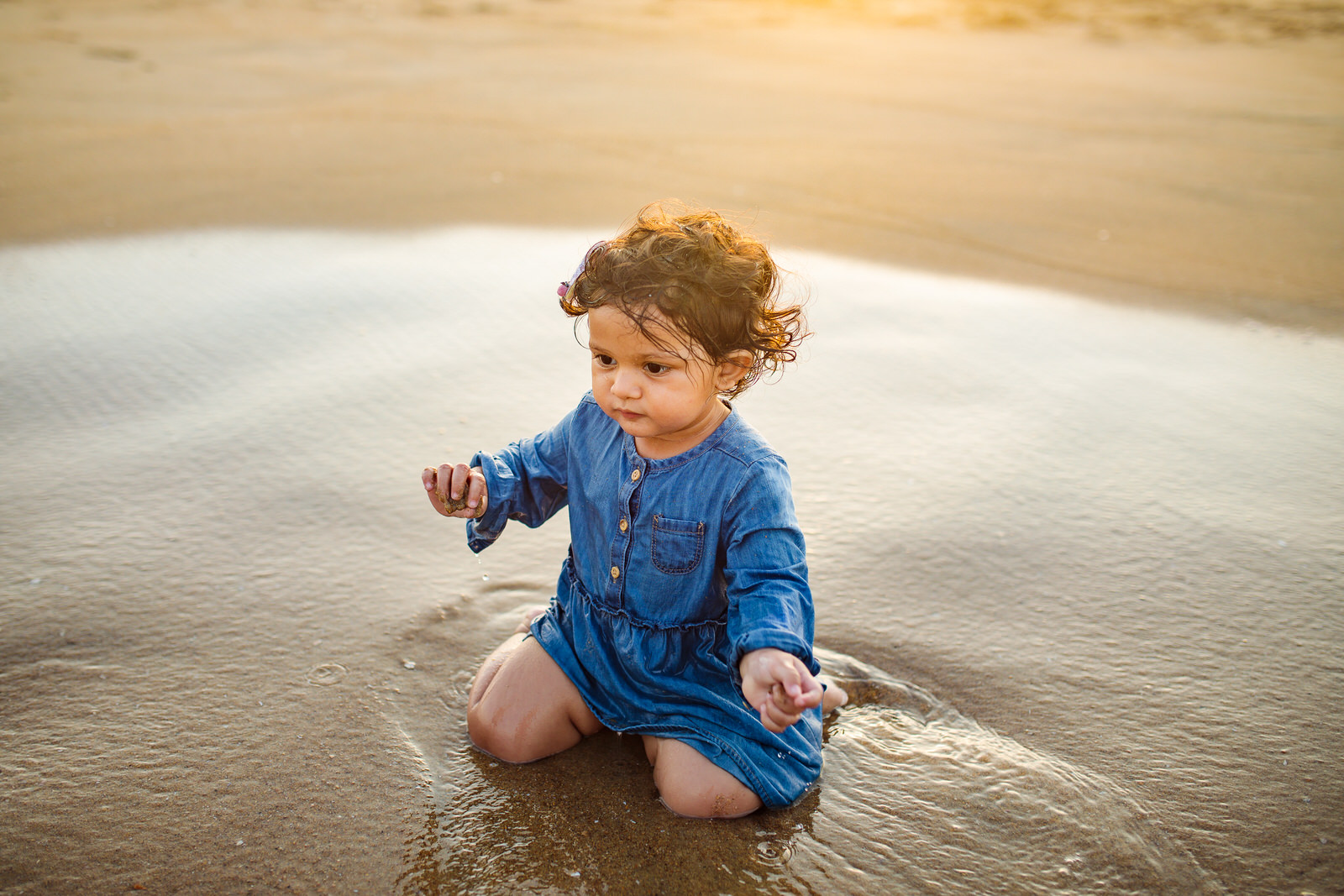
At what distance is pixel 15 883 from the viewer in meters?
1.64

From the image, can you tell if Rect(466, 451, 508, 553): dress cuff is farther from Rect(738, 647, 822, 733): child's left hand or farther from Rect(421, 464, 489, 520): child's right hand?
Rect(738, 647, 822, 733): child's left hand

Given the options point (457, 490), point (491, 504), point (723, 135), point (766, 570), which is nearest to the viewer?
point (766, 570)

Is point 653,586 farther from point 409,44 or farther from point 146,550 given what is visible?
point 409,44

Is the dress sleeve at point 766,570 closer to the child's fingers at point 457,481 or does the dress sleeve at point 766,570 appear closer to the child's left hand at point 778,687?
the child's left hand at point 778,687

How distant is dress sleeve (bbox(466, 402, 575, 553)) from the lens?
2062 mm

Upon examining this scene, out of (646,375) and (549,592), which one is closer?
(646,375)

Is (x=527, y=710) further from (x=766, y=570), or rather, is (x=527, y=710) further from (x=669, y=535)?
(x=766, y=570)

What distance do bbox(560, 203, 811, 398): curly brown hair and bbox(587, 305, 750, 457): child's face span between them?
16 mm

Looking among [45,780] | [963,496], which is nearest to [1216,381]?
[963,496]

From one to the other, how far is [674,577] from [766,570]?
219 millimetres

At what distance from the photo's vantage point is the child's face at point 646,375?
1.83 m

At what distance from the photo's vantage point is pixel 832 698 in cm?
209

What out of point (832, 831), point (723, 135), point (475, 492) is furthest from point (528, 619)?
point (723, 135)

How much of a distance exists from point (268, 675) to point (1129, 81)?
9.05 metres
